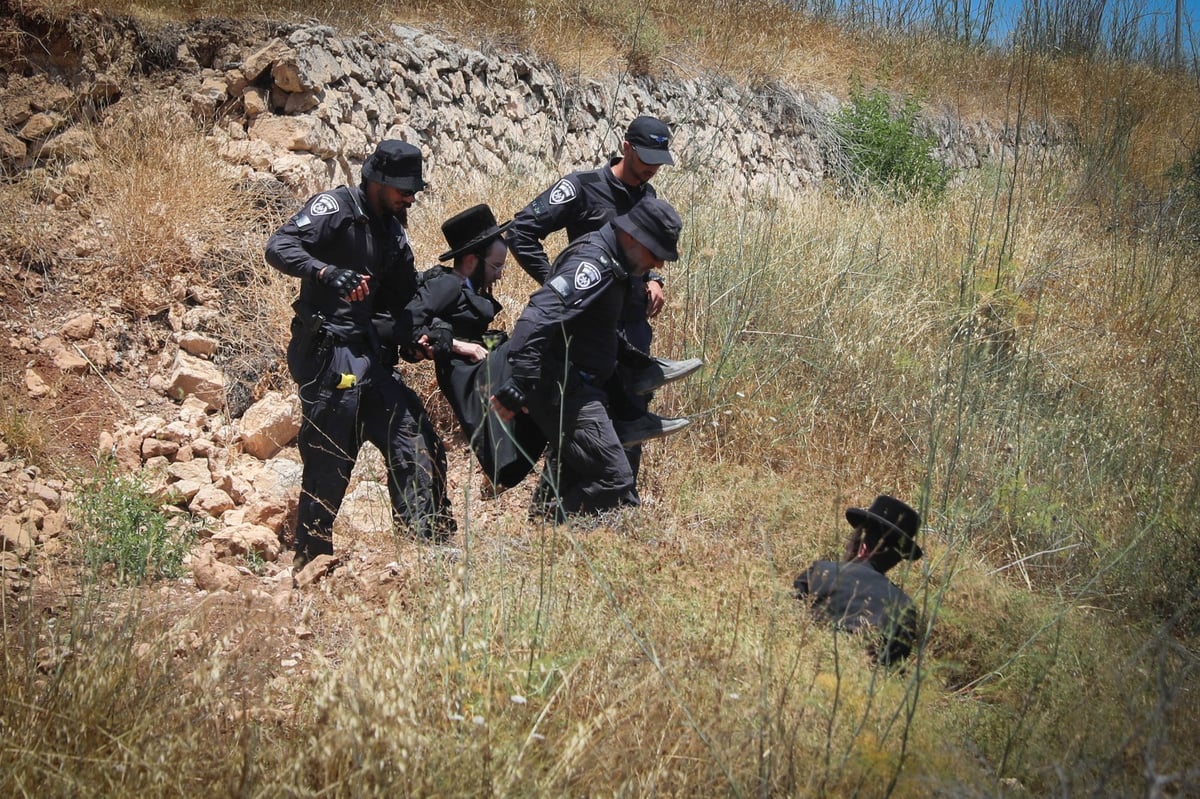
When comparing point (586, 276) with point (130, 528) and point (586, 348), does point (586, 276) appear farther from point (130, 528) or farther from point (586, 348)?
point (130, 528)

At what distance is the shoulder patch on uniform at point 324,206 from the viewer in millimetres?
4758

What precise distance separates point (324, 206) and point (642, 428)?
1.83 m

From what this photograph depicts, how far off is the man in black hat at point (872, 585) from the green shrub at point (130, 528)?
2.61 metres

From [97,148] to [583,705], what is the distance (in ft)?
22.2

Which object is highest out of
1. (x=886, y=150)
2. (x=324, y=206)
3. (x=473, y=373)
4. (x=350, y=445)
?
(x=886, y=150)

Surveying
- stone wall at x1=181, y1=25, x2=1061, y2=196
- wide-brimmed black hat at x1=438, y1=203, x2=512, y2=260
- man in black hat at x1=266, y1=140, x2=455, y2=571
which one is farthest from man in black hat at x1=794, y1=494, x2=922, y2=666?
stone wall at x1=181, y1=25, x2=1061, y2=196

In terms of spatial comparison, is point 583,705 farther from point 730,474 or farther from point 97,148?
point 97,148

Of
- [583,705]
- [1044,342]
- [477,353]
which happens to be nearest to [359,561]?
[477,353]

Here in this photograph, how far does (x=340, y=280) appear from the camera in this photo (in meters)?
4.51

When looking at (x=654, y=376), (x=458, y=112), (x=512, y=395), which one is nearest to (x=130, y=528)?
(x=512, y=395)

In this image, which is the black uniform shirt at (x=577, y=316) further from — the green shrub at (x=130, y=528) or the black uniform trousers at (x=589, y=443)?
the green shrub at (x=130, y=528)

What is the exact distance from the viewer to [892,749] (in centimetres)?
280

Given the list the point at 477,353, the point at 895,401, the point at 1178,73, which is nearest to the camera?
the point at 477,353

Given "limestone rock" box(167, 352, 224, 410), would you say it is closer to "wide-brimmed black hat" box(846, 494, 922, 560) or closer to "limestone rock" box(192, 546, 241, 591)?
"limestone rock" box(192, 546, 241, 591)
